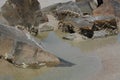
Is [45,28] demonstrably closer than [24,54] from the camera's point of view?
No

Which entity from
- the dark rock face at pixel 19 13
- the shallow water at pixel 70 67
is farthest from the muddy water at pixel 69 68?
the dark rock face at pixel 19 13

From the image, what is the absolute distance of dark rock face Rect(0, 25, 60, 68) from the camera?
7.12 m

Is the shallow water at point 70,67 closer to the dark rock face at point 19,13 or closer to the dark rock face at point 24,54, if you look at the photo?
the dark rock face at point 24,54

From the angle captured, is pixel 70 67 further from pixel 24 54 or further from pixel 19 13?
pixel 19 13

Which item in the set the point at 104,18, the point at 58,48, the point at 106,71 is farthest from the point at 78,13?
the point at 106,71

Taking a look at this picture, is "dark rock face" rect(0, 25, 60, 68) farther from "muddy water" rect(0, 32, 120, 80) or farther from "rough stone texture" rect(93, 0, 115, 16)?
"rough stone texture" rect(93, 0, 115, 16)

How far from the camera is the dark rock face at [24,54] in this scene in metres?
7.12

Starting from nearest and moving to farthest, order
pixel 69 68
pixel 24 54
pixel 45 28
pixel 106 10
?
pixel 69 68 → pixel 24 54 → pixel 45 28 → pixel 106 10

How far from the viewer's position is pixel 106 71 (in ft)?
21.5

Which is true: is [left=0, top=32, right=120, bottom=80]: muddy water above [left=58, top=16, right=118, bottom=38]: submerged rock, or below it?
below

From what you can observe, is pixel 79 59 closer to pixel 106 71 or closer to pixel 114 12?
pixel 106 71

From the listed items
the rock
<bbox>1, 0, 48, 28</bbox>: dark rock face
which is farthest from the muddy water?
the rock

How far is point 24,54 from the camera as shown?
7.18 meters

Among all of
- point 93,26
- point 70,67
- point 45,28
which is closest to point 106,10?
point 93,26
